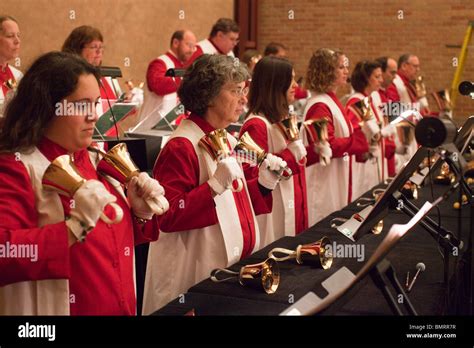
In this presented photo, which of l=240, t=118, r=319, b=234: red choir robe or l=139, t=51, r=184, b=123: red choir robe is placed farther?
l=139, t=51, r=184, b=123: red choir robe

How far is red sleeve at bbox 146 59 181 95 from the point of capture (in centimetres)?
678

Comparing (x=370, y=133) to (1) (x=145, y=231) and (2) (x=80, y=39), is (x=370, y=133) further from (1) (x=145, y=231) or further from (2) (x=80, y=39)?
(1) (x=145, y=231)

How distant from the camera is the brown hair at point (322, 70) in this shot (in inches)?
194

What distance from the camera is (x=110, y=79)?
5074 millimetres

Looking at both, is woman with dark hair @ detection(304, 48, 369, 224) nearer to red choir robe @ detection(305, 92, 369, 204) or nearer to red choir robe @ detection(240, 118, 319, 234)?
red choir robe @ detection(305, 92, 369, 204)

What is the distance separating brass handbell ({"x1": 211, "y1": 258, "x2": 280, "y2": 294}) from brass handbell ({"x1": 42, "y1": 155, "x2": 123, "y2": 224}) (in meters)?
0.61

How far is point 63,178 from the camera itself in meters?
1.88

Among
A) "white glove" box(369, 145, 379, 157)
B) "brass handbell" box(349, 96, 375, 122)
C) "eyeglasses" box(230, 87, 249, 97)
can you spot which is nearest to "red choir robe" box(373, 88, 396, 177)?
"brass handbell" box(349, 96, 375, 122)

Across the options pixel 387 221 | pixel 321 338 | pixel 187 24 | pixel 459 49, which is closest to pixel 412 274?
pixel 387 221

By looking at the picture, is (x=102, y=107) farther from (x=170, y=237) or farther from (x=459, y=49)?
(x=459, y=49)

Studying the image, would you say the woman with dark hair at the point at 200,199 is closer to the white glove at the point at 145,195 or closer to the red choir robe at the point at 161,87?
the white glove at the point at 145,195

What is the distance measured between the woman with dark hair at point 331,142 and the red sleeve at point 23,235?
296cm

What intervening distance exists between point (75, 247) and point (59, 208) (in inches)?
4.9

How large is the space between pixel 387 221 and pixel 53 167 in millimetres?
1983
